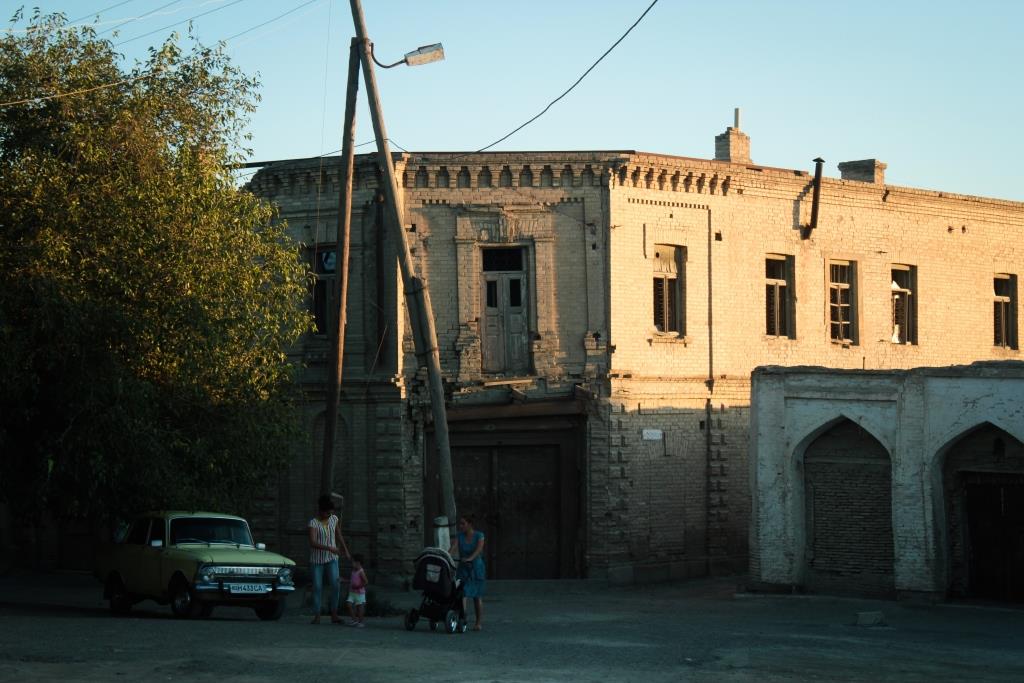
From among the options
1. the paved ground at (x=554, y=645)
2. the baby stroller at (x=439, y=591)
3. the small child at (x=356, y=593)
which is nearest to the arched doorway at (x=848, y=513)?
the paved ground at (x=554, y=645)

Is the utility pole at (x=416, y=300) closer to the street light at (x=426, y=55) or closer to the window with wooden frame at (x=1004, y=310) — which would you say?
the street light at (x=426, y=55)

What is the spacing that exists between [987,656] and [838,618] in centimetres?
558

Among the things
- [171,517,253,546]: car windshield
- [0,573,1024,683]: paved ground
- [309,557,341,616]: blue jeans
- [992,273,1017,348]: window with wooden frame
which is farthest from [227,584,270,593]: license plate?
[992,273,1017,348]: window with wooden frame

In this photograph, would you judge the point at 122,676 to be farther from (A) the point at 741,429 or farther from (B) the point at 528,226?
(A) the point at 741,429

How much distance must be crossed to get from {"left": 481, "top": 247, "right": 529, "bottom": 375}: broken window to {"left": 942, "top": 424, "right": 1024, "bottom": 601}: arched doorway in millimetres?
8526

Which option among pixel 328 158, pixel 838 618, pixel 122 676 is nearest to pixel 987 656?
pixel 838 618

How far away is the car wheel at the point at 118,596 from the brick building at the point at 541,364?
6.92 meters

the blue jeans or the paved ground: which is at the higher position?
the blue jeans

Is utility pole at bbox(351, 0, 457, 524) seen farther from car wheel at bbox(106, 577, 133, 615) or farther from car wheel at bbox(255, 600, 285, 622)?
car wheel at bbox(106, 577, 133, 615)

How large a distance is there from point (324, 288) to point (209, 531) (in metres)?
9.10

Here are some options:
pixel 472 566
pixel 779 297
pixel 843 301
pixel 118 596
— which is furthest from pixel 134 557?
pixel 843 301

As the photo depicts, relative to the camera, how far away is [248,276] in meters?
23.6

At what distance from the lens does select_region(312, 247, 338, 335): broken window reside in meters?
30.1

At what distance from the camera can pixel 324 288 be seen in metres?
30.3
